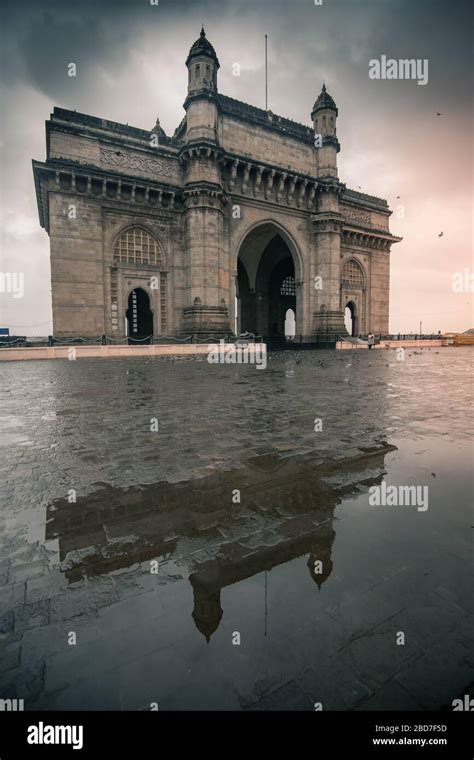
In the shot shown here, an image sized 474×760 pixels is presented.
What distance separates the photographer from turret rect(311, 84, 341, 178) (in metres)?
29.2

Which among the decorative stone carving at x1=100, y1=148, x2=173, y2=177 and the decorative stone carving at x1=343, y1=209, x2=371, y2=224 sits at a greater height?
the decorative stone carving at x1=343, y1=209, x2=371, y2=224

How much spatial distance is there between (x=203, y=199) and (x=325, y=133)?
1355cm

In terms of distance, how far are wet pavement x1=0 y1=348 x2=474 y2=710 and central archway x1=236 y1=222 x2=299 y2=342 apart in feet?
115

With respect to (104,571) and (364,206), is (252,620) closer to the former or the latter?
(104,571)

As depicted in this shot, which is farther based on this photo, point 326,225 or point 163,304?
point 326,225

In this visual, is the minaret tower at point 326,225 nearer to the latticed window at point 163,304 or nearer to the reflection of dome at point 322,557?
the latticed window at point 163,304

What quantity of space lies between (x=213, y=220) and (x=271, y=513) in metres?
24.1

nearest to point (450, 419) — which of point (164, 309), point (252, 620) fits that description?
point (252, 620)

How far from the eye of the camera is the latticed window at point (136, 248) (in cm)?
2356

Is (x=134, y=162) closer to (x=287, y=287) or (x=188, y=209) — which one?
(x=188, y=209)

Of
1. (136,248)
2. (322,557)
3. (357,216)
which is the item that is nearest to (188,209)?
(136,248)

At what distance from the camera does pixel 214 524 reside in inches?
104
